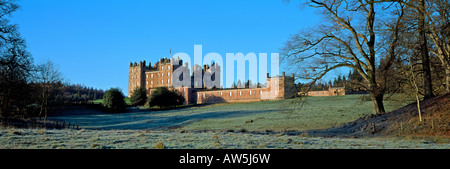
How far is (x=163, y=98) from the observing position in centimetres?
9369

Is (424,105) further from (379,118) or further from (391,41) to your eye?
(391,41)

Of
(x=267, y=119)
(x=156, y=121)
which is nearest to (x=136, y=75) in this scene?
(x=156, y=121)

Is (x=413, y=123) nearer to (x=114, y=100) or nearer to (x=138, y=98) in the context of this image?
(x=114, y=100)

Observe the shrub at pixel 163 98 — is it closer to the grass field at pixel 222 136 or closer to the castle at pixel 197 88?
the castle at pixel 197 88

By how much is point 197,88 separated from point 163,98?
80.2ft

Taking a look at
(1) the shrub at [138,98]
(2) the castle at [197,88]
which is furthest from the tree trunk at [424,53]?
(1) the shrub at [138,98]

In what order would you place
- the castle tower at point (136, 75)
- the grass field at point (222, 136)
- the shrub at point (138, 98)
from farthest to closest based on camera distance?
the castle tower at point (136, 75), the shrub at point (138, 98), the grass field at point (222, 136)

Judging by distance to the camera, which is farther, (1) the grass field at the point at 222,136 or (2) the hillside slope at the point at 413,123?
(2) the hillside slope at the point at 413,123

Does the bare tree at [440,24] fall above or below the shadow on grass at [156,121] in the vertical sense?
above

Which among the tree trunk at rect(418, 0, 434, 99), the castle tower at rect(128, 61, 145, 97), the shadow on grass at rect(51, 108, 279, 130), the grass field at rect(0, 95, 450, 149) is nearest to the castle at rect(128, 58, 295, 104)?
the castle tower at rect(128, 61, 145, 97)

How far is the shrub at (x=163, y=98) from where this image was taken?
9275cm

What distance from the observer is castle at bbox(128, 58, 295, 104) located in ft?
305

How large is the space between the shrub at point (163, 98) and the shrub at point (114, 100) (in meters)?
7.59

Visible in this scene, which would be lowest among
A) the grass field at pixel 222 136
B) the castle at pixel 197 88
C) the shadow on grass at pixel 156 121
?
the shadow on grass at pixel 156 121
